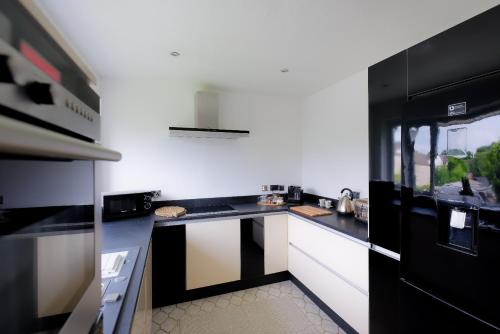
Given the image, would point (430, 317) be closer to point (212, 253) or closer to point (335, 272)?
point (335, 272)

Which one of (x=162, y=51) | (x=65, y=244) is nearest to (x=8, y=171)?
(x=65, y=244)

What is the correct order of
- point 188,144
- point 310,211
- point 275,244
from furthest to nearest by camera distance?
point 188,144 → point 275,244 → point 310,211

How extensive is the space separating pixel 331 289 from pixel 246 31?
2.09 m

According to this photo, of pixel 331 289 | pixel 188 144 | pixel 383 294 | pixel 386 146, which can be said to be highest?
pixel 188 144

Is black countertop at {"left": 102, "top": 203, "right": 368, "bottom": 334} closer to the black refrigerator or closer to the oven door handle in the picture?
the black refrigerator

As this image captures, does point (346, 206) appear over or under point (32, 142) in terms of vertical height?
under

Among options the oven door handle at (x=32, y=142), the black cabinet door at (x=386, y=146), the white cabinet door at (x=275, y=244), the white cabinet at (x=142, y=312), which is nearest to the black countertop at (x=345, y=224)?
the black cabinet door at (x=386, y=146)

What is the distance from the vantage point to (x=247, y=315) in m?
2.05

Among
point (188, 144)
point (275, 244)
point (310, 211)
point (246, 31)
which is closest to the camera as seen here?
point (246, 31)

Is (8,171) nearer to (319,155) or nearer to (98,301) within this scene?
(98,301)

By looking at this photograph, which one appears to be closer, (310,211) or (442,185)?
(442,185)

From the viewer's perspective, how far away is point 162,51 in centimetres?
186

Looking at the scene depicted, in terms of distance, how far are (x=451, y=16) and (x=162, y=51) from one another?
195 cm

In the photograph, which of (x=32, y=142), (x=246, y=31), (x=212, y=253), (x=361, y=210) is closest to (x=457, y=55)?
(x=246, y=31)
